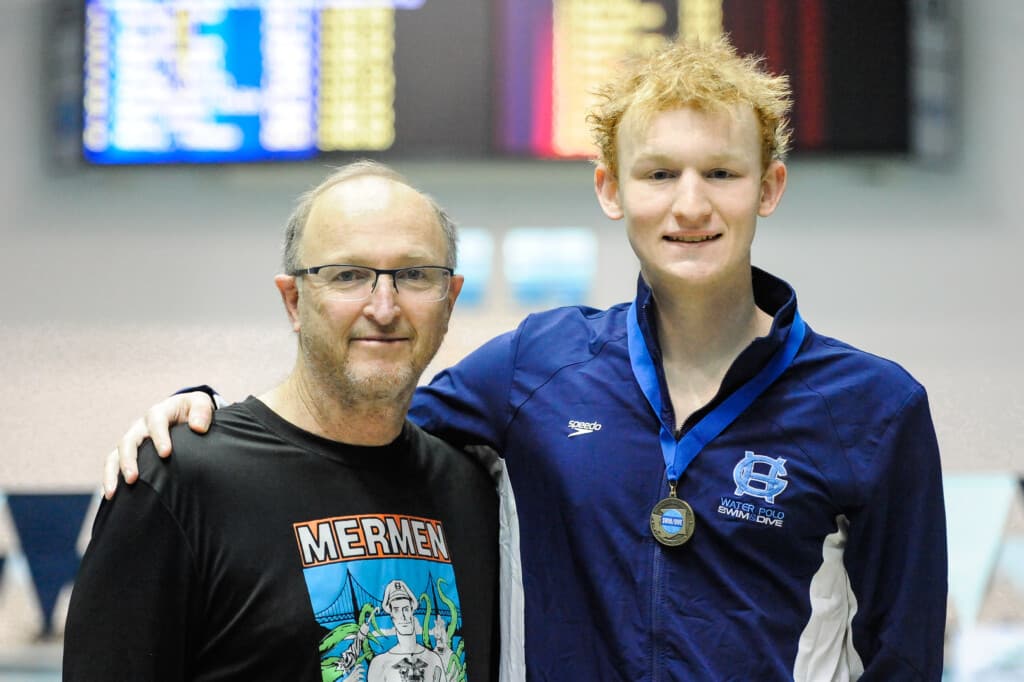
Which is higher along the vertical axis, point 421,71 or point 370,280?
point 421,71

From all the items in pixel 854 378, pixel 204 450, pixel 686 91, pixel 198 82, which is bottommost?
pixel 204 450

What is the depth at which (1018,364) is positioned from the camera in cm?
390

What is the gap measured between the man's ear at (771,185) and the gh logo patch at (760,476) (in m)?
0.43

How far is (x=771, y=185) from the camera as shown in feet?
6.10

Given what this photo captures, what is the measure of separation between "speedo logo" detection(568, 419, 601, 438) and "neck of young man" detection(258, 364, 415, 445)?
0.92ft

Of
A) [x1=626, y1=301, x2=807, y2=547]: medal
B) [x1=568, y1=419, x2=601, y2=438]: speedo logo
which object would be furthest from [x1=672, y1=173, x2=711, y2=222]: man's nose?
[x1=568, y1=419, x2=601, y2=438]: speedo logo

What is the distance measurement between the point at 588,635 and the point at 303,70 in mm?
2545

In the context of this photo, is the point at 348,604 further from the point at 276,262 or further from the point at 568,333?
the point at 276,262

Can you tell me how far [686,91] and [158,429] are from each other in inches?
38.5

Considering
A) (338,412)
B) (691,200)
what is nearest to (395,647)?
(338,412)

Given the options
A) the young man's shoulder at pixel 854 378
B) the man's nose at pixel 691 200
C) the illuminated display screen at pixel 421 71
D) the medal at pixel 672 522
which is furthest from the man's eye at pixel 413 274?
the illuminated display screen at pixel 421 71

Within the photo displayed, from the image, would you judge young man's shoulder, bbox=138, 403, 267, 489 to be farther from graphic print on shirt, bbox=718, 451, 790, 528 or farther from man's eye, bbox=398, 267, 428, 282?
graphic print on shirt, bbox=718, 451, 790, 528

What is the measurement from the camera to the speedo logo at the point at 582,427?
1802mm

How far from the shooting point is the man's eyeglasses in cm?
172
